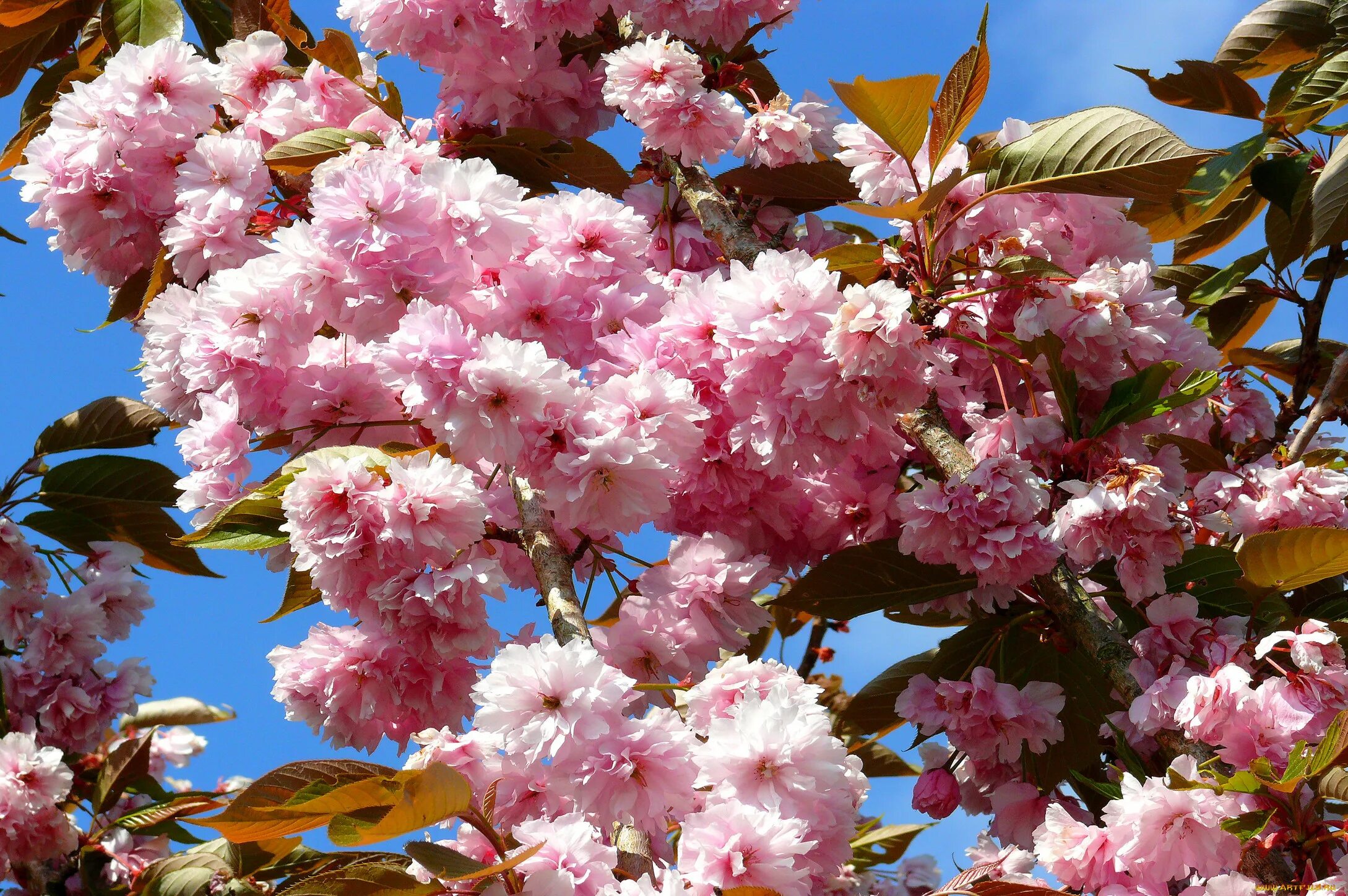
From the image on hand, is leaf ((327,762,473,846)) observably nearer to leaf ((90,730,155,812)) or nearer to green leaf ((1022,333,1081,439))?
green leaf ((1022,333,1081,439))

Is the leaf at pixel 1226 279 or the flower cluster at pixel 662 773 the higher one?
the leaf at pixel 1226 279

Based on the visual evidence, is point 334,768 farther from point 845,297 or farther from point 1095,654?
point 1095,654

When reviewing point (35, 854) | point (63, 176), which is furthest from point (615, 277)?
point (35, 854)

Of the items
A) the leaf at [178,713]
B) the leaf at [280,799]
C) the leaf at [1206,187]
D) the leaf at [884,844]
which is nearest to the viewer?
the leaf at [280,799]

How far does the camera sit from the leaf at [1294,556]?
5.51 ft

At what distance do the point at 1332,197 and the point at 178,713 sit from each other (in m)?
4.17

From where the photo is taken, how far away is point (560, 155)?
2414 millimetres

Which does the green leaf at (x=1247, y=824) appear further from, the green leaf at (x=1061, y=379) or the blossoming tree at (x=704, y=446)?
the green leaf at (x=1061, y=379)

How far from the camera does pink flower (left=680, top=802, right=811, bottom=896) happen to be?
1.33 metres

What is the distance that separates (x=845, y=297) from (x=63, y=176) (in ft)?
5.06

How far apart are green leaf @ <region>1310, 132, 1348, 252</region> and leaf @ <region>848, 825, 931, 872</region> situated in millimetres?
2279

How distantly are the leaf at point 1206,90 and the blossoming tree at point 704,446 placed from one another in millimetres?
12

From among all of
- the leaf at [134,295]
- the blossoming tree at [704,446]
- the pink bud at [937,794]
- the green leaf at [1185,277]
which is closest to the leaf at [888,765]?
the blossoming tree at [704,446]

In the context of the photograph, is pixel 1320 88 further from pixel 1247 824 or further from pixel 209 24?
pixel 209 24
